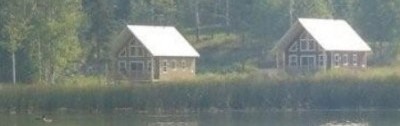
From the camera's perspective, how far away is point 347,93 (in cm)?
6212

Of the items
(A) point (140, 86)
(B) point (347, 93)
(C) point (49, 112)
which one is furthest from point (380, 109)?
(C) point (49, 112)

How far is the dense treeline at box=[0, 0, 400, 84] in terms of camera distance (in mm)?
76688

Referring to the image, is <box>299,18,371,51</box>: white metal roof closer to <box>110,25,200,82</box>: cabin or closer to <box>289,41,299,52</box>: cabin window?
<box>289,41,299,52</box>: cabin window

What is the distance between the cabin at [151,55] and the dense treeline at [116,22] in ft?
8.55

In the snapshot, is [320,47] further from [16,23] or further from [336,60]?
[16,23]

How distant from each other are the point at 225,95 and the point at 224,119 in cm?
750

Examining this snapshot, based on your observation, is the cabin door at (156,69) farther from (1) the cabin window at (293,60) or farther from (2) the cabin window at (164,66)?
(1) the cabin window at (293,60)

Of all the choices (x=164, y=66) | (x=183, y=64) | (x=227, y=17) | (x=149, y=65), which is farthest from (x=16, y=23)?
(x=227, y=17)

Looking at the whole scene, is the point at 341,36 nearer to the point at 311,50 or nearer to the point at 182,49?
the point at 311,50

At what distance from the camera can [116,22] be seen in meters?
92.2

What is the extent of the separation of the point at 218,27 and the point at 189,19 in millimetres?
2777

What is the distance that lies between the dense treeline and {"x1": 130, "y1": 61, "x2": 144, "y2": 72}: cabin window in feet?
9.48

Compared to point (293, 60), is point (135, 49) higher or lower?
higher

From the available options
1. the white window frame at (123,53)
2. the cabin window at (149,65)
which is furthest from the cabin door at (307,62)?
the white window frame at (123,53)
